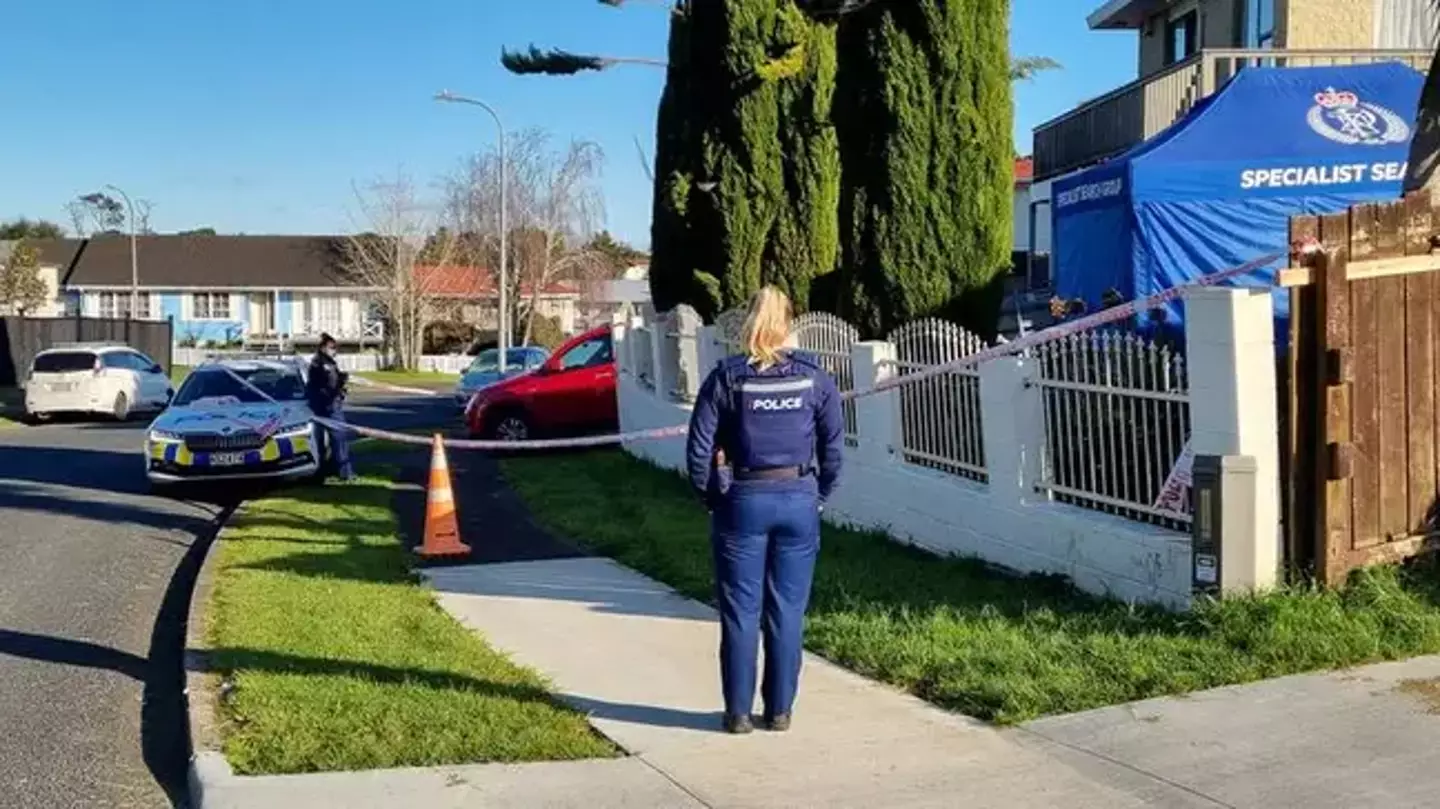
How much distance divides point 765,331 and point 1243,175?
8.71m

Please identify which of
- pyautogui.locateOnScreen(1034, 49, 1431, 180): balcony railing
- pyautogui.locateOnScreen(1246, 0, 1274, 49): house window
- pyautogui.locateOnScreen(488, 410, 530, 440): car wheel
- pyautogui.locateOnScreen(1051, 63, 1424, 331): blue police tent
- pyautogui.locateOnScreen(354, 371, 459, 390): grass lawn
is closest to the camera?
pyautogui.locateOnScreen(1051, 63, 1424, 331): blue police tent

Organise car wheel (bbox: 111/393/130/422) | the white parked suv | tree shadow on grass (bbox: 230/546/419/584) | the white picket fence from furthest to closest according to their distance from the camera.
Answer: car wheel (bbox: 111/393/130/422) → the white parked suv → tree shadow on grass (bbox: 230/546/419/584) → the white picket fence

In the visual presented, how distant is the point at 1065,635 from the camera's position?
7.17 meters

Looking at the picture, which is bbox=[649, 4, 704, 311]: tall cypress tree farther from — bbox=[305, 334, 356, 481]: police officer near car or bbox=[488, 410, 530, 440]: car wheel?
bbox=[305, 334, 356, 481]: police officer near car

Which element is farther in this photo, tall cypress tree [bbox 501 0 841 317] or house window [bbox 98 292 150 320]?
house window [bbox 98 292 150 320]

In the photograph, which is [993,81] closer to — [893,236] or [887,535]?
[893,236]

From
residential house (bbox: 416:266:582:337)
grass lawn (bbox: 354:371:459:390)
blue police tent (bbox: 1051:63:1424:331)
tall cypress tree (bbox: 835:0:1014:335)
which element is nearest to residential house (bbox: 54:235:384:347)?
residential house (bbox: 416:266:582:337)

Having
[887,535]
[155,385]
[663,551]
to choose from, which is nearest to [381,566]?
[663,551]

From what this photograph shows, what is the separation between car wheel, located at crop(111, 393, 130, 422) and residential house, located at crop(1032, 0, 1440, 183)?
730 inches

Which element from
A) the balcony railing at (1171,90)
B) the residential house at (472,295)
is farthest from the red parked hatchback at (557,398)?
the residential house at (472,295)

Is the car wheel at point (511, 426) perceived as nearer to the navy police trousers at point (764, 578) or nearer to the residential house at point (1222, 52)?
the residential house at point (1222, 52)

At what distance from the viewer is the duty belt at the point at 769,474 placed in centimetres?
599

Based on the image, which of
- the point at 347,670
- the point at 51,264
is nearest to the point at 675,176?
the point at 347,670

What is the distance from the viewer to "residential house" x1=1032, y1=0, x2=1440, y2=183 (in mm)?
16297
